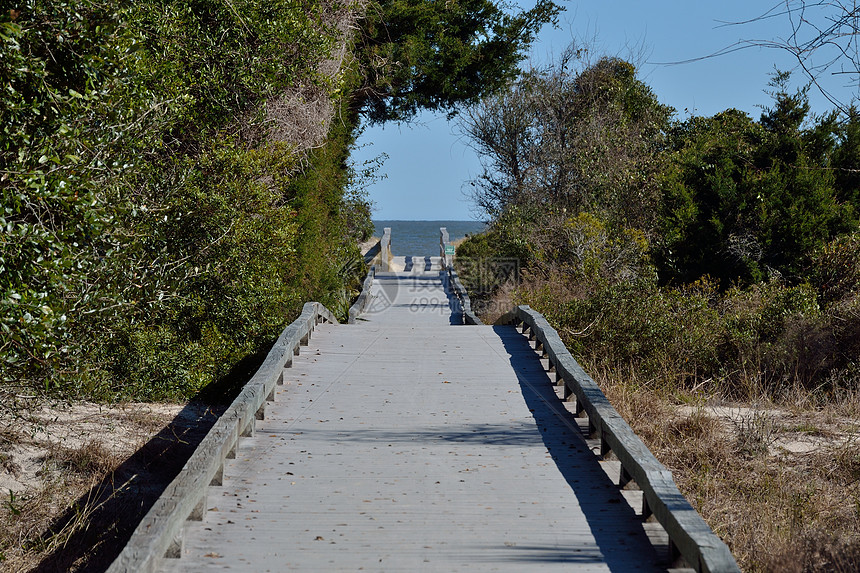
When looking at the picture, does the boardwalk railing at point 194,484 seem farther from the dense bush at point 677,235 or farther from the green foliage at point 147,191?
the dense bush at point 677,235

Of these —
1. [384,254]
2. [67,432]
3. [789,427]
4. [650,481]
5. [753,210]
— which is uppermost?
[753,210]

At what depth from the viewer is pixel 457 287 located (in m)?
20.6

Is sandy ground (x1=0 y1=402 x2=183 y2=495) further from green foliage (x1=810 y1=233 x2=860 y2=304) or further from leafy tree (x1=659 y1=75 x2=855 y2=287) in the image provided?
leafy tree (x1=659 y1=75 x2=855 y2=287)

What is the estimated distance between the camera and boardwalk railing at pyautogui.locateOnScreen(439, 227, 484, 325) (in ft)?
53.7

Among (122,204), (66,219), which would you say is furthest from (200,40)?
(66,219)

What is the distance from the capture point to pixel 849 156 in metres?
20.7

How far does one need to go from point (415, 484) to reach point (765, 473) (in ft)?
11.6

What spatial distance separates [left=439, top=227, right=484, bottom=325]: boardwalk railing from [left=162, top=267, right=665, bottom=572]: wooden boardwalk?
7004 millimetres

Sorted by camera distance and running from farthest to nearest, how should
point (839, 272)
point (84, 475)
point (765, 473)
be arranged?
point (839, 272)
point (84, 475)
point (765, 473)

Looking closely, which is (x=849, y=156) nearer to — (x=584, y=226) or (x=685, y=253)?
(x=685, y=253)

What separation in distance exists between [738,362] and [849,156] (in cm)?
1226

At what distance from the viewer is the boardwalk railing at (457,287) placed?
16367mm

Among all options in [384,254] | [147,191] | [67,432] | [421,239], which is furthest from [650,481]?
[421,239]

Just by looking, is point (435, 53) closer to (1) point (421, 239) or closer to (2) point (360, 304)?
(2) point (360, 304)
